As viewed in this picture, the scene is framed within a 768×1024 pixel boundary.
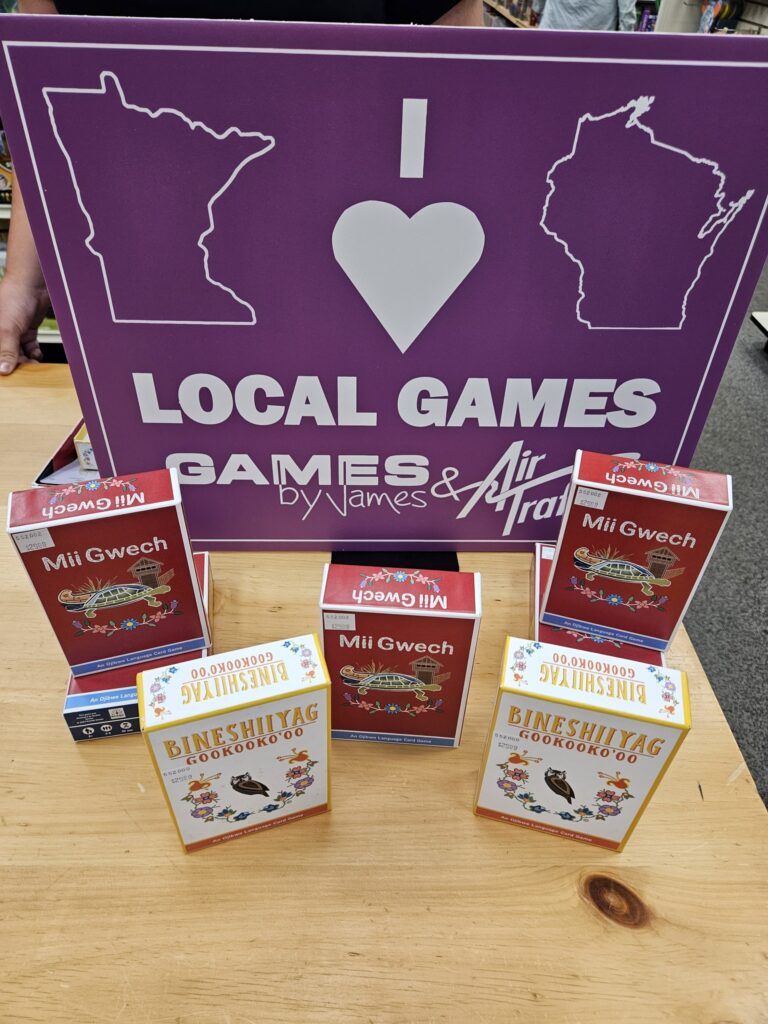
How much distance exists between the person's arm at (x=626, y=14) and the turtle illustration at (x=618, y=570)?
526 cm

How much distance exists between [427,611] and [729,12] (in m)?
5.37

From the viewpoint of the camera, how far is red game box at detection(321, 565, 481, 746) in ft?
2.48

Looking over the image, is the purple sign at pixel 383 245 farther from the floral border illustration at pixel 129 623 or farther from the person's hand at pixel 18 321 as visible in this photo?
the person's hand at pixel 18 321

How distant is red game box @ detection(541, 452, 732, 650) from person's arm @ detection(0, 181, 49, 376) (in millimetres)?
1102

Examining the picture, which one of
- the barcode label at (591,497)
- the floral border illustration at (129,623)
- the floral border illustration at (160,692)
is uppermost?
the barcode label at (591,497)

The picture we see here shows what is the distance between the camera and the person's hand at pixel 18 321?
136 centimetres

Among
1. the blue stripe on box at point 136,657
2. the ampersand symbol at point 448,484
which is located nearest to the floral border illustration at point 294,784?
the blue stripe on box at point 136,657

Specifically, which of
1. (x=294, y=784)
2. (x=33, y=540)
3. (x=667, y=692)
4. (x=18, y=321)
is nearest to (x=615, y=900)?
(x=667, y=692)

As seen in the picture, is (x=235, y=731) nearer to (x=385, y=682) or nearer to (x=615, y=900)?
(x=385, y=682)

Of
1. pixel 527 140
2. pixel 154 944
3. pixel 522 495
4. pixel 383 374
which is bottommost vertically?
pixel 154 944

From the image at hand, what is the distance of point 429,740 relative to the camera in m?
0.86

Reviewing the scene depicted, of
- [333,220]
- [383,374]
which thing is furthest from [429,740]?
[333,220]

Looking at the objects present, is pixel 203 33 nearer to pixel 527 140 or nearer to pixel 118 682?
pixel 527 140

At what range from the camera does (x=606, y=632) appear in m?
0.91
